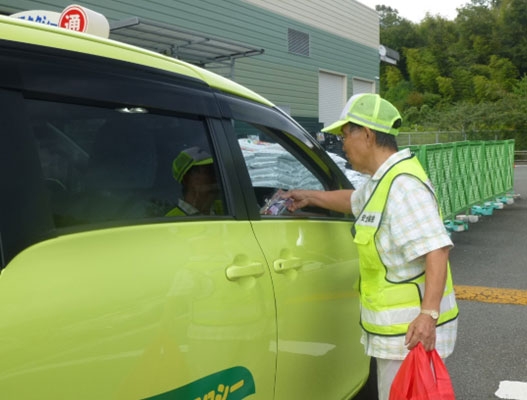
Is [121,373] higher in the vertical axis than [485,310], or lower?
higher

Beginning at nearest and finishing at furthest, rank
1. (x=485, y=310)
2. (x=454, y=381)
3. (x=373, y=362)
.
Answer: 1. (x=373, y=362)
2. (x=454, y=381)
3. (x=485, y=310)

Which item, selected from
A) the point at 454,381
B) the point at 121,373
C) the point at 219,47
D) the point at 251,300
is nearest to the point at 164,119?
the point at 251,300

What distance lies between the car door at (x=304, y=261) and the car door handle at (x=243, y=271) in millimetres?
103

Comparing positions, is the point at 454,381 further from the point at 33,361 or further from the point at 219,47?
the point at 219,47

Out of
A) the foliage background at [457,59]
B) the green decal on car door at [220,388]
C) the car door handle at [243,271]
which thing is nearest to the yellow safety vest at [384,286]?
the car door handle at [243,271]

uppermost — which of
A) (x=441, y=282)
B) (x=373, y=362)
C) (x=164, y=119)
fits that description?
(x=164, y=119)

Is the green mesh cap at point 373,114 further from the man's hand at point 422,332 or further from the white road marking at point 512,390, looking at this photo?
the white road marking at point 512,390

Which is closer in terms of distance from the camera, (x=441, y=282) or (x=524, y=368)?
(x=441, y=282)

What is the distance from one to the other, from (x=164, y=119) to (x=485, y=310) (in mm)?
4504

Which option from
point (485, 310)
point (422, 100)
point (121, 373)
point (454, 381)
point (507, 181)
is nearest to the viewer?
point (121, 373)

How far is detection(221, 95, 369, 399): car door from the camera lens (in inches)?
84.6

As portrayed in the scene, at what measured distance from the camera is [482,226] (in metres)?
10.5

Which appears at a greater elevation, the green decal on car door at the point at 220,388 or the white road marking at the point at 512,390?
the green decal on car door at the point at 220,388

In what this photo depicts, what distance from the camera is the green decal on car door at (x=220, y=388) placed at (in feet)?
5.32
